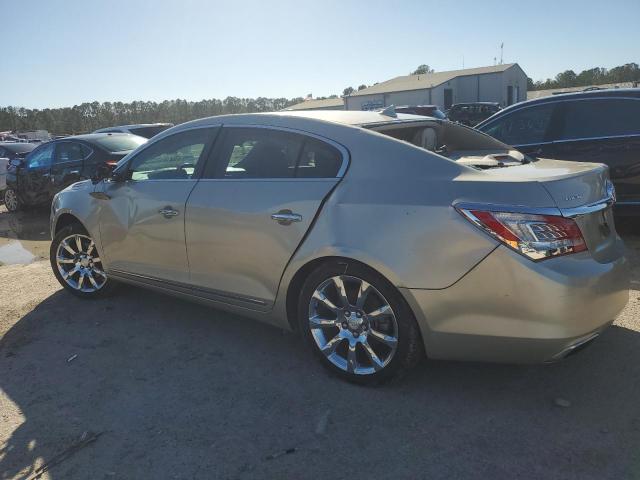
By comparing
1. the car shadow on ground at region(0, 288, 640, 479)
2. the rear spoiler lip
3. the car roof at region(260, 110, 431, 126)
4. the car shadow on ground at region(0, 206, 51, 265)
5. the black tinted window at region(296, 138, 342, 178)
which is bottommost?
the car shadow on ground at region(0, 206, 51, 265)

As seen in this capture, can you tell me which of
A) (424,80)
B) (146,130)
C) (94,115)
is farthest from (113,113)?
(146,130)

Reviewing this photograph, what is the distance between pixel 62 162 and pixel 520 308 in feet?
30.5

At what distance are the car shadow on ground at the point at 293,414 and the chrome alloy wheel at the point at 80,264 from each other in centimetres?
98

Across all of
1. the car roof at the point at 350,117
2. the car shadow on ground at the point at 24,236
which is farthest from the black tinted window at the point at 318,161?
the car shadow on ground at the point at 24,236

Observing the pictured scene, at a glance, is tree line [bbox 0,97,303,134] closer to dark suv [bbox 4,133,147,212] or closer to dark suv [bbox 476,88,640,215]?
dark suv [bbox 4,133,147,212]

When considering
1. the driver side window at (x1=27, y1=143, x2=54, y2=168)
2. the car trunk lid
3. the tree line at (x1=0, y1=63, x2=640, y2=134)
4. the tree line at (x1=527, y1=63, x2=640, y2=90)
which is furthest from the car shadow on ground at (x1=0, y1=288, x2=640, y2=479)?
the tree line at (x1=527, y1=63, x2=640, y2=90)

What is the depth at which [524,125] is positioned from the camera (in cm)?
660

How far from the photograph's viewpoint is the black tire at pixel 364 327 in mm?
2969

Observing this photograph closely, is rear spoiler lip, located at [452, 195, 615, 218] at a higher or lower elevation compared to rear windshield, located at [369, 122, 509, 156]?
lower

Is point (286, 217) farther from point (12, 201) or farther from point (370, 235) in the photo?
point (12, 201)

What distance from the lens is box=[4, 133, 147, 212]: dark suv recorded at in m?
9.44

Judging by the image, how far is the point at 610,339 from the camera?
3689 mm

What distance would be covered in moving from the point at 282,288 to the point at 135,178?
6.02 ft

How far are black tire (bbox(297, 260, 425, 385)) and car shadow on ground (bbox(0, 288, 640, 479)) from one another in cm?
10
